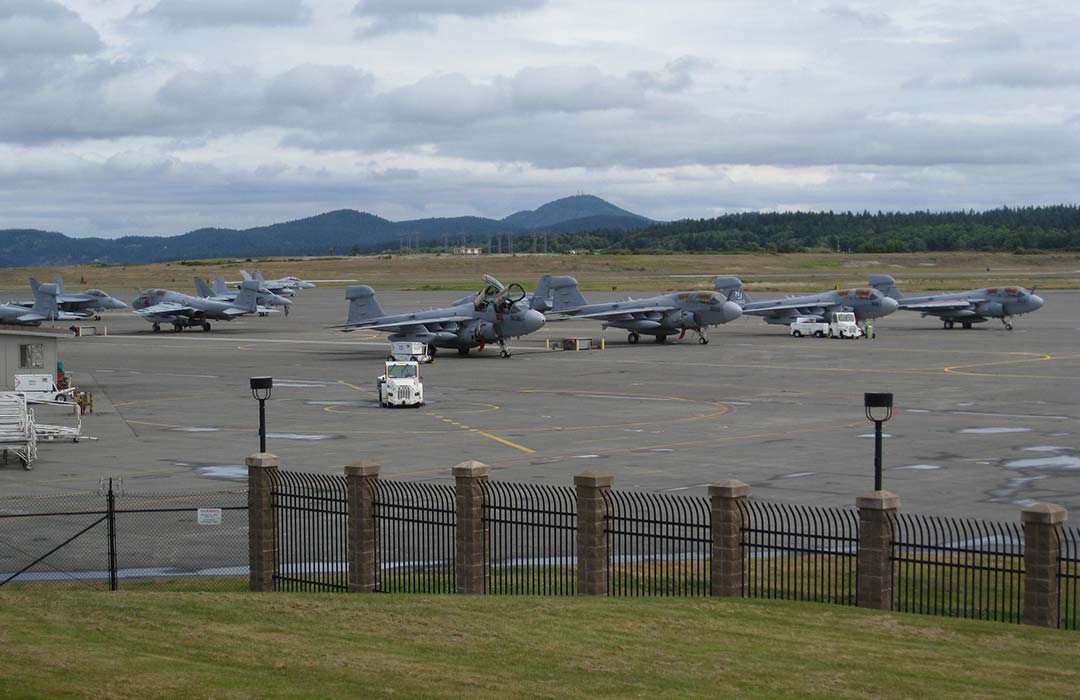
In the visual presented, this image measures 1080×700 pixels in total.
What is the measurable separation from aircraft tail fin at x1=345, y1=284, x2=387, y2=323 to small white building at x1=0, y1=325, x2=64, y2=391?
27157mm

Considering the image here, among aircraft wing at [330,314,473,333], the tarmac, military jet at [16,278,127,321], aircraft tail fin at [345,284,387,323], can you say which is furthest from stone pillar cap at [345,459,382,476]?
military jet at [16,278,127,321]

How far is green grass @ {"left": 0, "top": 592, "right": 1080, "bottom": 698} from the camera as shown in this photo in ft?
42.7

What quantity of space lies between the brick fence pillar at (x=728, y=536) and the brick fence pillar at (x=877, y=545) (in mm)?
1657

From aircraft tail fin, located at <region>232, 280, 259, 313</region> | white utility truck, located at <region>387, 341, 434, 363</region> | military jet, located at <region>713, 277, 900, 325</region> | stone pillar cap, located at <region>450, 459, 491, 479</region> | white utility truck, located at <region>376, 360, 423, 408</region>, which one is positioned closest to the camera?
stone pillar cap, located at <region>450, 459, 491, 479</region>

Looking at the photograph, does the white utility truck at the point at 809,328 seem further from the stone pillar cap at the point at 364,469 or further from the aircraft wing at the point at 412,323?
the stone pillar cap at the point at 364,469

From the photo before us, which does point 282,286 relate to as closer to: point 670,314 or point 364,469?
point 670,314

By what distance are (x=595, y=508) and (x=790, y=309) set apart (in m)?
68.6

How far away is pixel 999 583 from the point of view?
20938mm

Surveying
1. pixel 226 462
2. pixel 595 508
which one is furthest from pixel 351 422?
pixel 595 508

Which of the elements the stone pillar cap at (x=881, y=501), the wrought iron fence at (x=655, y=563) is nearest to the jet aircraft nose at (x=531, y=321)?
the wrought iron fence at (x=655, y=563)

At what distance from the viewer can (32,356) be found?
47.6m

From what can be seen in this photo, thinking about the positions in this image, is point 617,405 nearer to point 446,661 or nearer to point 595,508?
point 595,508

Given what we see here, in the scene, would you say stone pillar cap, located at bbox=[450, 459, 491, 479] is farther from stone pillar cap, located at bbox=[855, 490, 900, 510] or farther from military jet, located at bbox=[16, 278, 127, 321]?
military jet, located at bbox=[16, 278, 127, 321]

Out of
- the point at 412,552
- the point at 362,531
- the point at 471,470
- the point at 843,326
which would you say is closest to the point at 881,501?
the point at 471,470
